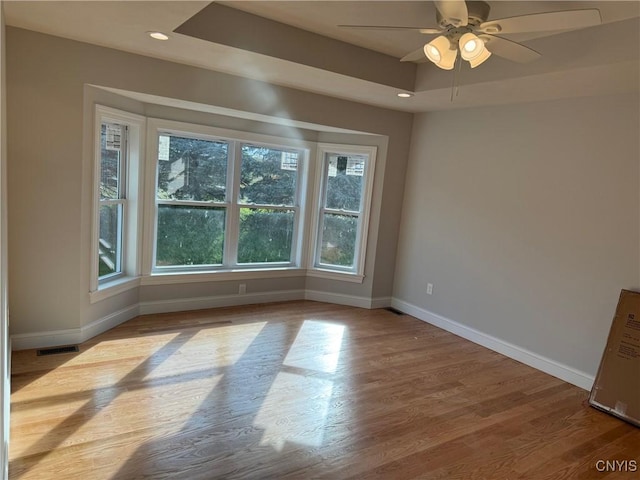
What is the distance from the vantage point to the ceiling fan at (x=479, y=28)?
1.87 meters

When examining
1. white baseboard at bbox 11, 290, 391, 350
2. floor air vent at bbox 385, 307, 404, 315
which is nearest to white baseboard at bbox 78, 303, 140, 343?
white baseboard at bbox 11, 290, 391, 350

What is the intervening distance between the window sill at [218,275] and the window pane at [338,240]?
1.22 feet

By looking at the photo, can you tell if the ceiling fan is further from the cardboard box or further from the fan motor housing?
the cardboard box

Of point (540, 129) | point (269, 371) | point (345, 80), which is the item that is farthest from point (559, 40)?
point (269, 371)

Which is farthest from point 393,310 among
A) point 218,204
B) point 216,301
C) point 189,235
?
point 189,235

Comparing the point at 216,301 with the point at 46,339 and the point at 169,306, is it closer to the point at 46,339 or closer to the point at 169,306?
the point at 169,306

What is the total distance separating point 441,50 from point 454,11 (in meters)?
0.30

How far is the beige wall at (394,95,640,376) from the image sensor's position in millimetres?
3193

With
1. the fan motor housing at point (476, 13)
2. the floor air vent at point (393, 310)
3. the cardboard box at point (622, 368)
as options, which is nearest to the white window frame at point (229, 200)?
the floor air vent at point (393, 310)

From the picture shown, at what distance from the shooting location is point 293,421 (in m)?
2.60

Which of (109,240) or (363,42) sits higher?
(363,42)

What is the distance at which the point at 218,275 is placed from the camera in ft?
14.7

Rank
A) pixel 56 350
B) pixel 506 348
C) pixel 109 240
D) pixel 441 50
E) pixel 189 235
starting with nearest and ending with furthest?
pixel 441 50 < pixel 56 350 < pixel 109 240 < pixel 506 348 < pixel 189 235

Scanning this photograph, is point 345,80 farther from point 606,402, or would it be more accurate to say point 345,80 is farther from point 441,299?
point 606,402
